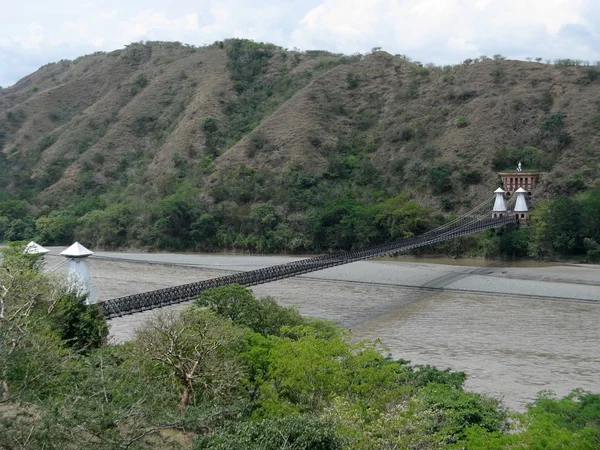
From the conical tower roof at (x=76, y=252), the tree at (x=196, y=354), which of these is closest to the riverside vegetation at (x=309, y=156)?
the conical tower roof at (x=76, y=252)

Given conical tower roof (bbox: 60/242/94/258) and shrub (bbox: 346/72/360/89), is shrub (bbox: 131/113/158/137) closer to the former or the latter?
shrub (bbox: 346/72/360/89)

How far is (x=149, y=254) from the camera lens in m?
45.1

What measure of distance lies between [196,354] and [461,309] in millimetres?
14858

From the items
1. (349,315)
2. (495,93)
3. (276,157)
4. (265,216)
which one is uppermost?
(495,93)

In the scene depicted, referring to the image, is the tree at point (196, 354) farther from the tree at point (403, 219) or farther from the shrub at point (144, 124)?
the shrub at point (144, 124)

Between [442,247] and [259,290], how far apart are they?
13.9 metres

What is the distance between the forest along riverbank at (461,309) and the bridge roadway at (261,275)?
1.37m

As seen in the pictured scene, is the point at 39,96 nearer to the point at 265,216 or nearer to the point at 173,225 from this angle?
the point at 173,225

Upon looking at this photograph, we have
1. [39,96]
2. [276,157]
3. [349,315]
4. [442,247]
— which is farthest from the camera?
[39,96]

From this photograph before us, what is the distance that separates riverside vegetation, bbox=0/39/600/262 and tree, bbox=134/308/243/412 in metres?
26.5

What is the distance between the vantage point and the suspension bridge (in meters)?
19.8

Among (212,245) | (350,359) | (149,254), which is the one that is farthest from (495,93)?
(350,359)

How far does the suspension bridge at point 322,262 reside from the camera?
65.0 feet

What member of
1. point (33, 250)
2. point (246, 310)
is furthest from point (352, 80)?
point (246, 310)
